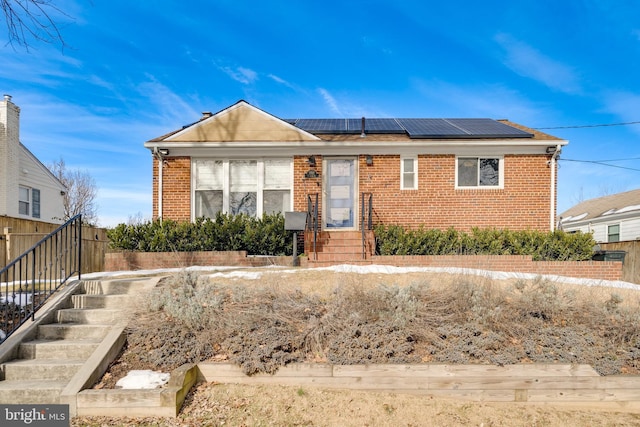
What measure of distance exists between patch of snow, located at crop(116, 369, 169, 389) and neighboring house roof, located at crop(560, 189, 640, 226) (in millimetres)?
22706

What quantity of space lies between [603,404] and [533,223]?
7.75 metres

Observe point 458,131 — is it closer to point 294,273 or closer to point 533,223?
point 533,223

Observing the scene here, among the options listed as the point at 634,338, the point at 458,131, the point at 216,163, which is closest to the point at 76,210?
the point at 216,163

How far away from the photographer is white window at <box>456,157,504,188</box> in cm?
1148

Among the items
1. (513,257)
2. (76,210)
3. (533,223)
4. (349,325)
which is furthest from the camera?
(76,210)

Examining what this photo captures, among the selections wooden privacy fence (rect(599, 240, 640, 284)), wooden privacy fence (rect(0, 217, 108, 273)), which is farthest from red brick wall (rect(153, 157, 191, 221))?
wooden privacy fence (rect(599, 240, 640, 284))

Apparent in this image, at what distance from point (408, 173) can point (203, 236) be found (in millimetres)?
5857

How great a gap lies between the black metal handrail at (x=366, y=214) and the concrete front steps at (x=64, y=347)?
18.8 ft

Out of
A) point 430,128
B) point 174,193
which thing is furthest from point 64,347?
point 430,128

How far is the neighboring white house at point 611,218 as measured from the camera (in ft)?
64.9

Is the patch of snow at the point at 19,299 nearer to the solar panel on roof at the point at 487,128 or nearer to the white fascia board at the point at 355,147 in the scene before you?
the white fascia board at the point at 355,147

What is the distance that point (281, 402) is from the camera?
4.14 metres

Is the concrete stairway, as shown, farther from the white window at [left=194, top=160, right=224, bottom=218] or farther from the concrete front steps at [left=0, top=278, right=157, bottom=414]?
the white window at [left=194, top=160, right=224, bottom=218]

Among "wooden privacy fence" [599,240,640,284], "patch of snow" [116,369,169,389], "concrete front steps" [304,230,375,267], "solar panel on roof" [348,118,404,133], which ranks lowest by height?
"patch of snow" [116,369,169,389]
